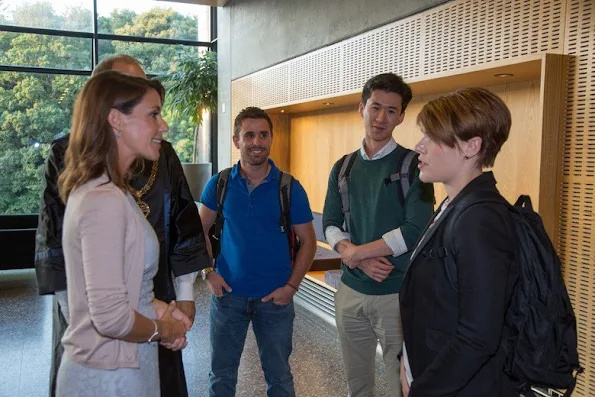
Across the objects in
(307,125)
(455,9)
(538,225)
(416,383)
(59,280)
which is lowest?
(416,383)

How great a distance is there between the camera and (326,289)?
509 centimetres

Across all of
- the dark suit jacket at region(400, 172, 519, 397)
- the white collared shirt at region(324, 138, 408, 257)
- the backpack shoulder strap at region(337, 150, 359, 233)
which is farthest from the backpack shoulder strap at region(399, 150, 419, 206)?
the dark suit jacket at region(400, 172, 519, 397)

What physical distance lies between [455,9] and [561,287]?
8.30ft

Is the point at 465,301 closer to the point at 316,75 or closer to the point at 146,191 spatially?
the point at 146,191

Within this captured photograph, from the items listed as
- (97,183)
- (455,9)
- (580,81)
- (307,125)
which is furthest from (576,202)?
(307,125)

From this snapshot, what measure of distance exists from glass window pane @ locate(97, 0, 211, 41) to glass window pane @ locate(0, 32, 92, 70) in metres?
0.48

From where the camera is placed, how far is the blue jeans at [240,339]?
2578 millimetres

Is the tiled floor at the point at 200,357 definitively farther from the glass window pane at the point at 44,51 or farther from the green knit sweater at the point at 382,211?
the glass window pane at the point at 44,51

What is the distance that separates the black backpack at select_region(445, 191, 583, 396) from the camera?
131 cm

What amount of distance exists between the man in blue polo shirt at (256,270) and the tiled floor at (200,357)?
97 centimetres

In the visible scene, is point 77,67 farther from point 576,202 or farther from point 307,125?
point 576,202

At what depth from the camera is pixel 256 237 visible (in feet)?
8.54

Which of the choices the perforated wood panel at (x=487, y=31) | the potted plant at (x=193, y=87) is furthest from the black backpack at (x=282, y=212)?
the potted plant at (x=193, y=87)

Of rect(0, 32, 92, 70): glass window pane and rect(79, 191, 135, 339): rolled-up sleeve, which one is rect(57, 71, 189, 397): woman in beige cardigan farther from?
rect(0, 32, 92, 70): glass window pane
